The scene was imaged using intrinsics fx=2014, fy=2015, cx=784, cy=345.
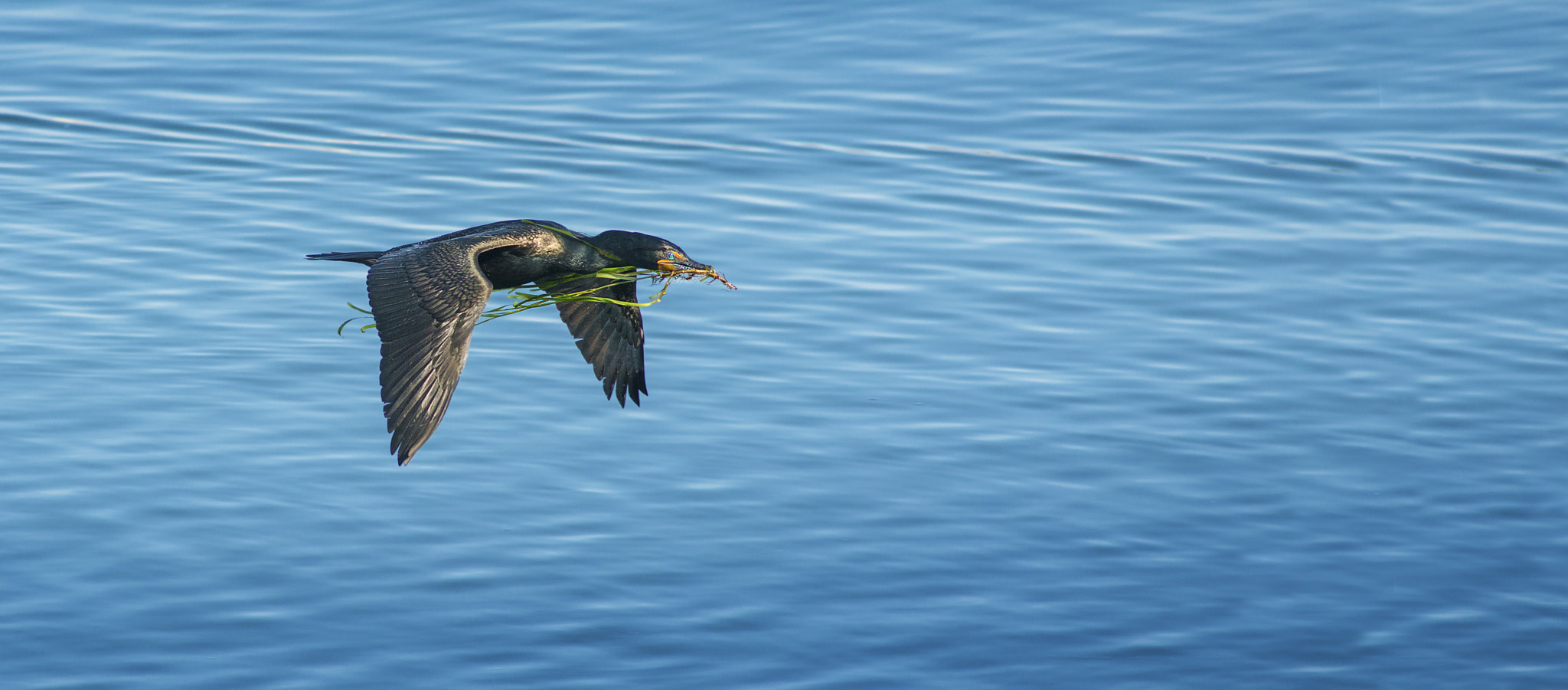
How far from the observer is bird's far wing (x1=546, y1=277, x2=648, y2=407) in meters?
9.64

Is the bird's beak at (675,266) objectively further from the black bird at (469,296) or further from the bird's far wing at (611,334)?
the bird's far wing at (611,334)

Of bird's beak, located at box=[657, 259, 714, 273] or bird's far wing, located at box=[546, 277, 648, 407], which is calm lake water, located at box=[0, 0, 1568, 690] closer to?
bird's far wing, located at box=[546, 277, 648, 407]

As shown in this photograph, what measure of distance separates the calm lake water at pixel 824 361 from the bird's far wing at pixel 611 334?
1026mm

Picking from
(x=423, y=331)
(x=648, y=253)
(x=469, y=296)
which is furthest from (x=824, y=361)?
(x=423, y=331)

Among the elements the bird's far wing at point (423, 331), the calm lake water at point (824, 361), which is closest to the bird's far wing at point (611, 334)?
the calm lake water at point (824, 361)

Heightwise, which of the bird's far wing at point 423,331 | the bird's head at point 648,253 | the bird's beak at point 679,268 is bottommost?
the bird's far wing at point 423,331

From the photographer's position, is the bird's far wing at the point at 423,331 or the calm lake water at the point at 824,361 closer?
the bird's far wing at the point at 423,331

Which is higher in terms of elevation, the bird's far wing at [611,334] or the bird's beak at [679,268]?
the bird's beak at [679,268]

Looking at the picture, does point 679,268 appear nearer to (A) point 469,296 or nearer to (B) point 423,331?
(A) point 469,296

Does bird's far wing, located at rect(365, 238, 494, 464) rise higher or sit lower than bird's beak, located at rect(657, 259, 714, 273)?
lower

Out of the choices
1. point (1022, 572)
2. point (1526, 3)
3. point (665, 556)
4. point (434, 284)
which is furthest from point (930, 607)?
point (1526, 3)

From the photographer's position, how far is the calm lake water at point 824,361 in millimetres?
9547

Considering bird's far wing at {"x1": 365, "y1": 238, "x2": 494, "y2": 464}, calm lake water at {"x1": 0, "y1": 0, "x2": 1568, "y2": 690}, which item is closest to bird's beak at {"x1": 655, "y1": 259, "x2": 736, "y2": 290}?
bird's far wing at {"x1": 365, "y1": 238, "x2": 494, "y2": 464}

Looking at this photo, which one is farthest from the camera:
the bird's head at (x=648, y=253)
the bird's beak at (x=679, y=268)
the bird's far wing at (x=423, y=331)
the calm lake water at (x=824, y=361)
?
the calm lake water at (x=824, y=361)
